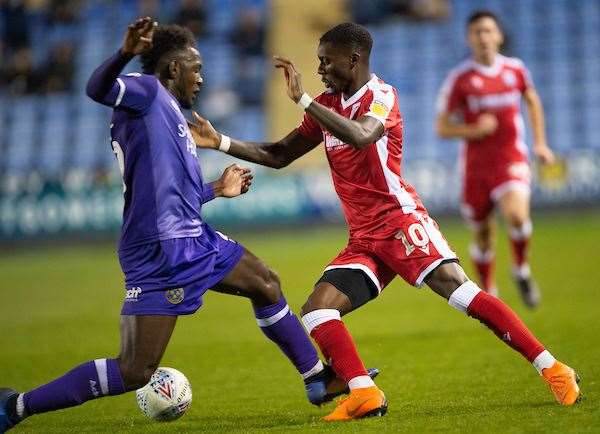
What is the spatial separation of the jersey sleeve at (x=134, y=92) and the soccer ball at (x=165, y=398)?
156 cm

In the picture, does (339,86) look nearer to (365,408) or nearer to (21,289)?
(365,408)

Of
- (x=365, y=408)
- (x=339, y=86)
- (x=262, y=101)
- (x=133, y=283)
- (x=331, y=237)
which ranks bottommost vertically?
(x=331, y=237)

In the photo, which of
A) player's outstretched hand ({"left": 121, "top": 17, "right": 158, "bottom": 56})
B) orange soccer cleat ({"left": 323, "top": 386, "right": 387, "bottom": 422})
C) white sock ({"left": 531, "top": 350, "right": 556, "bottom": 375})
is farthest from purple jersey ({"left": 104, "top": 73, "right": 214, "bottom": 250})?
white sock ({"left": 531, "top": 350, "right": 556, "bottom": 375})

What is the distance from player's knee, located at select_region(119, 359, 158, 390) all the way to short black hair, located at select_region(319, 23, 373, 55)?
1.91m

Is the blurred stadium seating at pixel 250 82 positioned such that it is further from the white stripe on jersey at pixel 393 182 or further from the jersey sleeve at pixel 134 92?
the jersey sleeve at pixel 134 92

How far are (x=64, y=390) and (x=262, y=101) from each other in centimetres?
1719

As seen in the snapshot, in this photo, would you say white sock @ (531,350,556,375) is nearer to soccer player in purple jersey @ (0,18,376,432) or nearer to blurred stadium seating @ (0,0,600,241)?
soccer player in purple jersey @ (0,18,376,432)

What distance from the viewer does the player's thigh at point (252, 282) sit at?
5.46 metres

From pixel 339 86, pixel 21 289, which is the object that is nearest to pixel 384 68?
pixel 21 289

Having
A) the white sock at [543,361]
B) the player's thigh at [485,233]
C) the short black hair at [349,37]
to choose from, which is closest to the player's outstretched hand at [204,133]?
the short black hair at [349,37]

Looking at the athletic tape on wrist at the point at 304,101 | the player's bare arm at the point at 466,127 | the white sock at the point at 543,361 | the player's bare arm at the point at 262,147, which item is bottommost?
the white sock at the point at 543,361

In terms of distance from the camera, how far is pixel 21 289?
1398cm

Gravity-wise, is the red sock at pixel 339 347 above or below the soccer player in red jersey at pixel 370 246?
below

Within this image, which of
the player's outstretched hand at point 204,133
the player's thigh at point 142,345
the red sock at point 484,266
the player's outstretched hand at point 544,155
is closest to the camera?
the player's thigh at point 142,345
